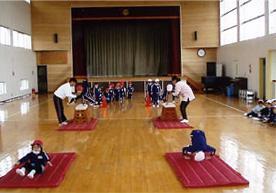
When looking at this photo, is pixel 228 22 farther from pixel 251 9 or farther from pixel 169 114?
pixel 169 114

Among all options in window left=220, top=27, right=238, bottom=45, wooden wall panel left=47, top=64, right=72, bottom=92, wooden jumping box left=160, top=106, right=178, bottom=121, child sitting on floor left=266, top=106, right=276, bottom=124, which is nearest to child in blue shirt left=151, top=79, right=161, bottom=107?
wooden jumping box left=160, top=106, right=178, bottom=121

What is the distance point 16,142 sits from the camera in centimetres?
774

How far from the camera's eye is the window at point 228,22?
18969 millimetres

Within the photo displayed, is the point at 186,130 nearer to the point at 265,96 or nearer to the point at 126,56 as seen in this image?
the point at 265,96

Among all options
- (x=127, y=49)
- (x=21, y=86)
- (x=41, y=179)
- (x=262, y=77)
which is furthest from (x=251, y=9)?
(x=41, y=179)

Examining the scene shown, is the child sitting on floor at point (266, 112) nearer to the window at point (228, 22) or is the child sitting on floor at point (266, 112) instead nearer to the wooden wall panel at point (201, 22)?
the window at point (228, 22)

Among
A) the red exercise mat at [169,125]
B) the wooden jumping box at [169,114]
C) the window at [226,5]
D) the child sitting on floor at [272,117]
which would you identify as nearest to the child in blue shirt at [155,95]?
the wooden jumping box at [169,114]

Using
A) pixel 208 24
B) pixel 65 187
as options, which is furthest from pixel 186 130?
pixel 208 24

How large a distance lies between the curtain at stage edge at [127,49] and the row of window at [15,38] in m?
4.35

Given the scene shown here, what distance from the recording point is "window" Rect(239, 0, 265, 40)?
50.5 feet

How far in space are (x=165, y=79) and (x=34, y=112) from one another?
391 inches

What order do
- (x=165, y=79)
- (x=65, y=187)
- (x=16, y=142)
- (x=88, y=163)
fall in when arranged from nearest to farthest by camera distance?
(x=65, y=187)
(x=88, y=163)
(x=16, y=142)
(x=165, y=79)

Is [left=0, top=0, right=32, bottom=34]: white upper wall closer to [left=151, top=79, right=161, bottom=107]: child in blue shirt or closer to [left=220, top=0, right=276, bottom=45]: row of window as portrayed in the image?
[left=151, top=79, right=161, bottom=107]: child in blue shirt

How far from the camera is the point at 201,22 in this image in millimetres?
21781
